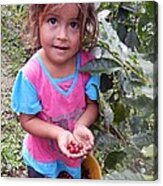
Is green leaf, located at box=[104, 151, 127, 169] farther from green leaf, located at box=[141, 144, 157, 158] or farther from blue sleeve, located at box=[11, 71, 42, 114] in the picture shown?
blue sleeve, located at box=[11, 71, 42, 114]

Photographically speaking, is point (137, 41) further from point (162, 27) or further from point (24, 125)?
point (24, 125)

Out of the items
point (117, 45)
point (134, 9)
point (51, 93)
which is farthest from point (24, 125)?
point (134, 9)

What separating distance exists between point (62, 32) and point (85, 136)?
37cm

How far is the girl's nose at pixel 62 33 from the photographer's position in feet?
6.43

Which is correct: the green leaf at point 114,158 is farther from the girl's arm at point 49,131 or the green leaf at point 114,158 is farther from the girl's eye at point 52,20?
the girl's eye at point 52,20

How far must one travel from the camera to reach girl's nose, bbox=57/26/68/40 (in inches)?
77.1

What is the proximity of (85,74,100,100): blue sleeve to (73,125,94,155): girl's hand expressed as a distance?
4.4 inches

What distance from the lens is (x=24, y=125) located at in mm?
2012

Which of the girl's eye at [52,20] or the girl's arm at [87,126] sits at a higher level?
the girl's eye at [52,20]

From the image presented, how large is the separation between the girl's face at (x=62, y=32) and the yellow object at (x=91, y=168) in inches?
13.9

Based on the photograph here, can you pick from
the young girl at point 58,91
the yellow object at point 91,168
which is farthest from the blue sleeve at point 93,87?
the yellow object at point 91,168

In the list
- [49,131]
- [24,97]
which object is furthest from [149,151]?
[24,97]

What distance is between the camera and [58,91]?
198 cm

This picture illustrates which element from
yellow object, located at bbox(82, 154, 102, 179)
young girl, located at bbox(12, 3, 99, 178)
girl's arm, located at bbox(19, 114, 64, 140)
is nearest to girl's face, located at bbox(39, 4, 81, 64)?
young girl, located at bbox(12, 3, 99, 178)
